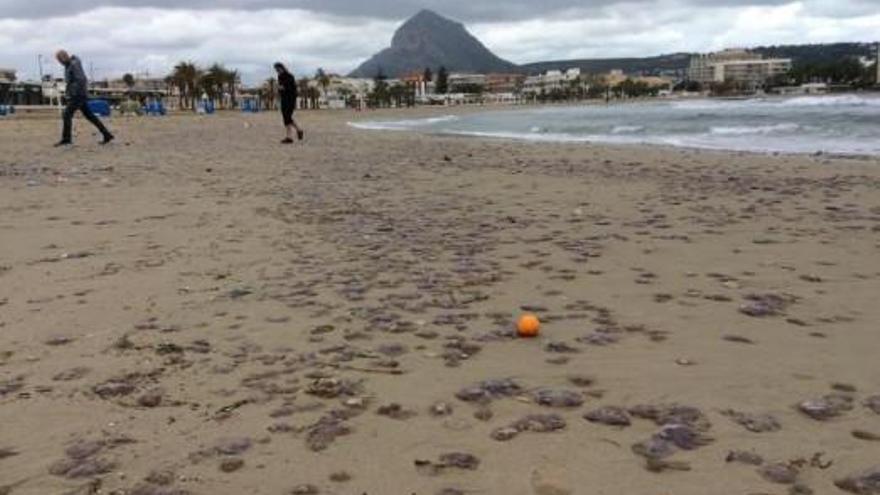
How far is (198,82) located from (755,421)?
125 m

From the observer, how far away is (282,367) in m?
3.74

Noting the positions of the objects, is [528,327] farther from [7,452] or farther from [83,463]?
[7,452]

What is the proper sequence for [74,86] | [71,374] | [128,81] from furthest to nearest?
[128,81], [74,86], [71,374]

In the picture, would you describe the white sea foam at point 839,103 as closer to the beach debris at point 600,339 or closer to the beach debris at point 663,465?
the beach debris at point 600,339

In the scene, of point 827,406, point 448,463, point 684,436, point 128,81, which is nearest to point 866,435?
point 827,406

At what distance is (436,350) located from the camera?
3.98m

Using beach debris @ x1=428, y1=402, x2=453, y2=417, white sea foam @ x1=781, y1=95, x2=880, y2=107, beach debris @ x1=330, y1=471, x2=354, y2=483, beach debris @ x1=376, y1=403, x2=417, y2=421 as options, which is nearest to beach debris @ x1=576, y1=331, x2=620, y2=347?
beach debris @ x1=428, y1=402, x2=453, y2=417

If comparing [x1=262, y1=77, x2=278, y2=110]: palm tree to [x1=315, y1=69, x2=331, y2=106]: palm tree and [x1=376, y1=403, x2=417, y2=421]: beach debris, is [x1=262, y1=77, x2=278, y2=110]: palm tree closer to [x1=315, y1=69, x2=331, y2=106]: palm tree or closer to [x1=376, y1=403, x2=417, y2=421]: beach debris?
[x1=315, y1=69, x2=331, y2=106]: palm tree

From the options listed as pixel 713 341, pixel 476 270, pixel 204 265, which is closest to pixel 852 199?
pixel 476 270

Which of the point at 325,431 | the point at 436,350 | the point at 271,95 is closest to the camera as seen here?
the point at 325,431

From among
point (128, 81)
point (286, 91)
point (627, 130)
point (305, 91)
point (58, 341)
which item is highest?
point (128, 81)

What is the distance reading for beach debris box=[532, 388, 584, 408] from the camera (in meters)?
3.27

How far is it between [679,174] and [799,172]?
1917 mm

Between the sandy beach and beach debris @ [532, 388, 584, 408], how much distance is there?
12 mm
